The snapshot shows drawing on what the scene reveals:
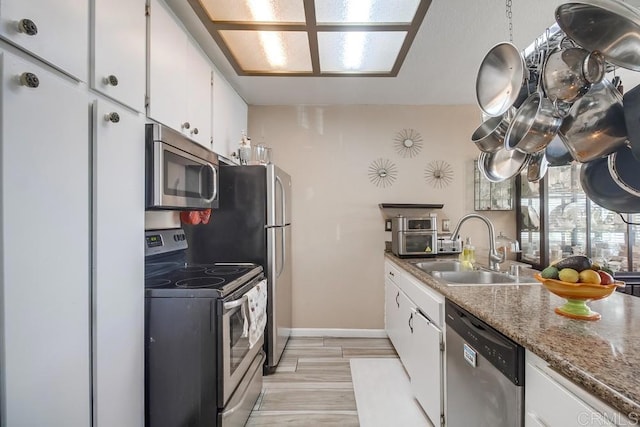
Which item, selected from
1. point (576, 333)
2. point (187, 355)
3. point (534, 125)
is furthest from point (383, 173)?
point (187, 355)

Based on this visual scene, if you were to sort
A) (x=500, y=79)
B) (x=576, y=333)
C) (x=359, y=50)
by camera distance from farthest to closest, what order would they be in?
(x=359, y=50) → (x=500, y=79) → (x=576, y=333)

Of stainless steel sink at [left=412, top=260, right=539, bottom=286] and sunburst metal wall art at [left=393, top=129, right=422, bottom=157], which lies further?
sunburst metal wall art at [left=393, top=129, right=422, bottom=157]

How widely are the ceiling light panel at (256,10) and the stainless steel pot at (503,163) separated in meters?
1.45

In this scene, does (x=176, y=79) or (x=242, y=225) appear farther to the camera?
(x=242, y=225)

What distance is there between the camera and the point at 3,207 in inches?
29.4

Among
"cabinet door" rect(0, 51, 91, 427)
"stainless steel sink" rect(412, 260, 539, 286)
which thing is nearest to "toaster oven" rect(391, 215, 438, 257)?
"stainless steel sink" rect(412, 260, 539, 286)

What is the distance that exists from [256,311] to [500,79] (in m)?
1.86

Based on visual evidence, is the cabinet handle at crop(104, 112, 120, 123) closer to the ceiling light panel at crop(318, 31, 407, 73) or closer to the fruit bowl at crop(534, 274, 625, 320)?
the ceiling light panel at crop(318, 31, 407, 73)

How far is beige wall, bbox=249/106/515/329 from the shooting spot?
309cm

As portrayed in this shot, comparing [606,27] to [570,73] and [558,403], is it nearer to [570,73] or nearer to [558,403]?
[570,73]

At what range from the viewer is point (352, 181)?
3.12 metres

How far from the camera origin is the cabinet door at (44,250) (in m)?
0.76

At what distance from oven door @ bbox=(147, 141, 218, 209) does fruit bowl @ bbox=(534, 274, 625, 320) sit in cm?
167

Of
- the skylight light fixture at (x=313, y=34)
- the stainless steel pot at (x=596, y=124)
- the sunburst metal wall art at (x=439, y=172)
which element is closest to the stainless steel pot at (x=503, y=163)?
the stainless steel pot at (x=596, y=124)
